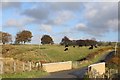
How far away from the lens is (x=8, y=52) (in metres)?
74.6

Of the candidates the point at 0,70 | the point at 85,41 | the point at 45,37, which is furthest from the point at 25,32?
the point at 0,70

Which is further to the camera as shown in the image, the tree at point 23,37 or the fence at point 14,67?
the tree at point 23,37

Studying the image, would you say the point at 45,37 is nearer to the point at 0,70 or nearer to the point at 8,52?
the point at 8,52

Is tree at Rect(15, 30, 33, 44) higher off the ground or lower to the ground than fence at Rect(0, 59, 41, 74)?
higher

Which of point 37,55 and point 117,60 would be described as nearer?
point 117,60

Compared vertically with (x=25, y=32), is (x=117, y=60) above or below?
below

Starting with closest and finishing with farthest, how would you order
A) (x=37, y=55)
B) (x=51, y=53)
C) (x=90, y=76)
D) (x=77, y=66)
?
(x=90, y=76), (x=77, y=66), (x=37, y=55), (x=51, y=53)

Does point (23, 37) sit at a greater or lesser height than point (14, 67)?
greater

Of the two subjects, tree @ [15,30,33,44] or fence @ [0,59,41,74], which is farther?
tree @ [15,30,33,44]

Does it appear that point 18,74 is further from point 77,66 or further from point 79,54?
point 79,54

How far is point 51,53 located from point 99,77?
175 feet

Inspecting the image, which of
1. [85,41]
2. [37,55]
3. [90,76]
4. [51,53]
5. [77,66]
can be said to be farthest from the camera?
[85,41]

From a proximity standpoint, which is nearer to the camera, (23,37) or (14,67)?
(14,67)

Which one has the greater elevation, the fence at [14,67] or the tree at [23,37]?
the tree at [23,37]
